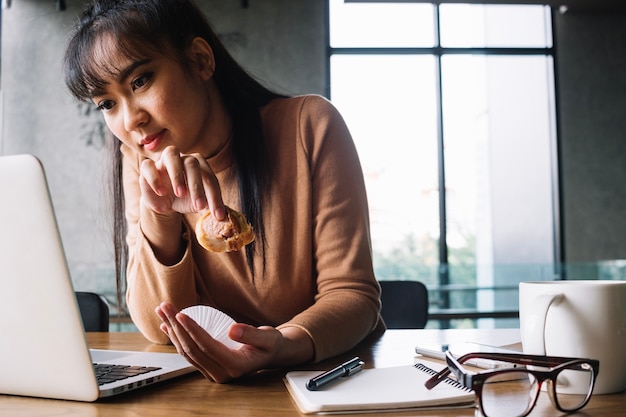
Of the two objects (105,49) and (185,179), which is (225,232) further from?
(105,49)

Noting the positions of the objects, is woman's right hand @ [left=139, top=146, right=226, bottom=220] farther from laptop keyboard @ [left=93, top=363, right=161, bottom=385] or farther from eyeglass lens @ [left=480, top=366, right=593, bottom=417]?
eyeglass lens @ [left=480, top=366, right=593, bottom=417]

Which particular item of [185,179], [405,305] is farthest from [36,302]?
[405,305]

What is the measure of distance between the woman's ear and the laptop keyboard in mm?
639

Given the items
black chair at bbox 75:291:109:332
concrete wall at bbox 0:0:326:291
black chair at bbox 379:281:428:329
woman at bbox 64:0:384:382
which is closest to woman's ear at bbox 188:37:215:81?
woman at bbox 64:0:384:382

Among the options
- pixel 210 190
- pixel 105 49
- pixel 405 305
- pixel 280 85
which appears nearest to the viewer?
pixel 210 190

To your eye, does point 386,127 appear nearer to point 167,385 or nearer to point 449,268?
point 449,268

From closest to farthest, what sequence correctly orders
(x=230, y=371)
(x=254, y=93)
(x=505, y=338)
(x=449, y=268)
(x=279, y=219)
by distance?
(x=230, y=371), (x=505, y=338), (x=279, y=219), (x=254, y=93), (x=449, y=268)

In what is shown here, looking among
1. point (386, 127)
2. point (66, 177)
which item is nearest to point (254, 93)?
point (386, 127)

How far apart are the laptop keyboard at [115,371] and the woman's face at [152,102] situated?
45cm

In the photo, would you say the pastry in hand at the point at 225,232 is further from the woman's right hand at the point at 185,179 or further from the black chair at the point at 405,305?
the black chair at the point at 405,305

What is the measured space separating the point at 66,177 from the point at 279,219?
353 cm

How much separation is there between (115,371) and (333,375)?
30 cm

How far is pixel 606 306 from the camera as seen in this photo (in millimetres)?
645

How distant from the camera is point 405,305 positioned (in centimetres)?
183
